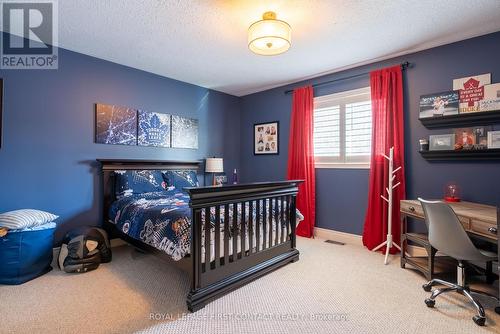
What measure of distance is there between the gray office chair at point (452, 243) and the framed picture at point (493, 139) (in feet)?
3.73

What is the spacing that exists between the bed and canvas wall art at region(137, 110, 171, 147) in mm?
598

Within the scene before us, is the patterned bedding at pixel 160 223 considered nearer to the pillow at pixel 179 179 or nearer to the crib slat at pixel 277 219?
the crib slat at pixel 277 219

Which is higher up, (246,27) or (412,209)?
(246,27)

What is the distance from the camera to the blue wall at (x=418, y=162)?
261 centimetres

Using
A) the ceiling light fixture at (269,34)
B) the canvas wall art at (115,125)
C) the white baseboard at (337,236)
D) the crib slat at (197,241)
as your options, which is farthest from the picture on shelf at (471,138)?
the canvas wall art at (115,125)

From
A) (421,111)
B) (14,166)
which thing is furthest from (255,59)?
(14,166)

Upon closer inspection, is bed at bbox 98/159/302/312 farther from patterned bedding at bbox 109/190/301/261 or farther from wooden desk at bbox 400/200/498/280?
wooden desk at bbox 400/200/498/280

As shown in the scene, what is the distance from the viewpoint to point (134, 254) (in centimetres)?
317

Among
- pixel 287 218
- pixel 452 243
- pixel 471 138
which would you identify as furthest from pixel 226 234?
pixel 471 138

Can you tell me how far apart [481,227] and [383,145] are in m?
1.47

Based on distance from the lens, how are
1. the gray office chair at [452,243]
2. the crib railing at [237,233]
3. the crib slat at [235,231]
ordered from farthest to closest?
the crib slat at [235,231] → the crib railing at [237,233] → the gray office chair at [452,243]

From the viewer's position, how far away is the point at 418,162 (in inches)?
120

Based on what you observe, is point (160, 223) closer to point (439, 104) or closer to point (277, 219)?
point (277, 219)

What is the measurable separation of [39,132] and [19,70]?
705 mm
